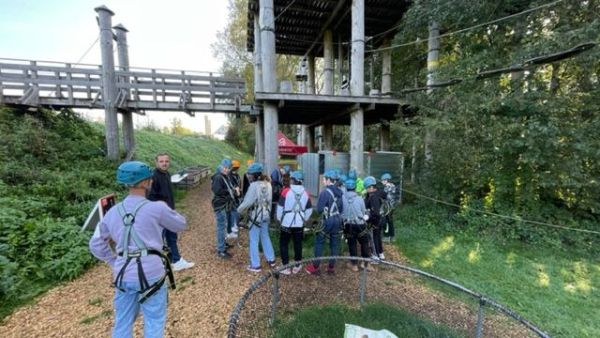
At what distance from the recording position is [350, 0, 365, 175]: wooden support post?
320 inches

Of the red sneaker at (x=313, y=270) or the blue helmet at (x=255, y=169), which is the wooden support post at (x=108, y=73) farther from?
the red sneaker at (x=313, y=270)

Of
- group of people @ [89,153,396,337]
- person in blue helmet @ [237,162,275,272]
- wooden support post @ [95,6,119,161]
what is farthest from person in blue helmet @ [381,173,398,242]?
wooden support post @ [95,6,119,161]

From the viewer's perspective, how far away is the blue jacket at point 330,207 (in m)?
4.52

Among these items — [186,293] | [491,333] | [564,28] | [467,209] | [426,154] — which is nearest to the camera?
[491,333]

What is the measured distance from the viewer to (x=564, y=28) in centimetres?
560

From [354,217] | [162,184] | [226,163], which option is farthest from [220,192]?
[354,217]

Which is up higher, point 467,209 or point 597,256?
point 467,209

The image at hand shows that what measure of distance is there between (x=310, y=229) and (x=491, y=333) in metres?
3.55

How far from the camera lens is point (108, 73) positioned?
30.8ft

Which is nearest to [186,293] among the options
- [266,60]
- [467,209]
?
[266,60]

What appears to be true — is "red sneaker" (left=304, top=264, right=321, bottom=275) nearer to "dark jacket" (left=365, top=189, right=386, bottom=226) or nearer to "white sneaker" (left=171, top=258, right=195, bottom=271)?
"dark jacket" (left=365, top=189, right=386, bottom=226)

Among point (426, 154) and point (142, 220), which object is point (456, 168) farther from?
point (142, 220)

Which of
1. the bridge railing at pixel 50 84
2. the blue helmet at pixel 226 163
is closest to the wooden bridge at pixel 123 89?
the bridge railing at pixel 50 84

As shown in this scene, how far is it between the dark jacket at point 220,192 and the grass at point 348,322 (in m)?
2.39
